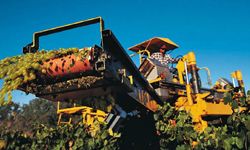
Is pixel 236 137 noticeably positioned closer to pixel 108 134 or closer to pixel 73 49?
pixel 73 49

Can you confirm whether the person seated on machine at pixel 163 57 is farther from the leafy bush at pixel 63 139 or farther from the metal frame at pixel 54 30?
the metal frame at pixel 54 30

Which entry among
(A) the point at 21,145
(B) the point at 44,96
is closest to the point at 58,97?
(B) the point at 44,96

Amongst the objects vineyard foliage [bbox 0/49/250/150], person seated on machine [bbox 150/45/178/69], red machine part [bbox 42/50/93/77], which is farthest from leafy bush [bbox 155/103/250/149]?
person seated on machine [bbox 150/45/178/69]

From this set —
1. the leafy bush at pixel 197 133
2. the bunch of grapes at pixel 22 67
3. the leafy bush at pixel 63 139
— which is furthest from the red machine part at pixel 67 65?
the leafy bush at pixel 63 139

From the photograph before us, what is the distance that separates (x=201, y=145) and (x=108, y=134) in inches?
90.8

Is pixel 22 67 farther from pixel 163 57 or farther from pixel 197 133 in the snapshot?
pixel 163 57

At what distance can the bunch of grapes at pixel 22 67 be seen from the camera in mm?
3406

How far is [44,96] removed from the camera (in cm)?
407

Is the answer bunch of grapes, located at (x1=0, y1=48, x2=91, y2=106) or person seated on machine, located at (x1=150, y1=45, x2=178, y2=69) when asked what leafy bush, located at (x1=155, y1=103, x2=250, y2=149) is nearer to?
bunch of grapes, located at (x1=0, y1=48, x2=91, y2=106)

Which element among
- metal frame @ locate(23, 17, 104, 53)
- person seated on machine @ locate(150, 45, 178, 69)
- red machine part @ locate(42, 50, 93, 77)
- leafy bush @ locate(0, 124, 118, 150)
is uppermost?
person seated on machine @ locate(150, 45, 178, 69)

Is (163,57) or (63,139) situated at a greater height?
(163,57)

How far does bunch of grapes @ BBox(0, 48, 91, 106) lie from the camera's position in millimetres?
3406

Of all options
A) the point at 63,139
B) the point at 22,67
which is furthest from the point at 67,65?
the point at 63,139

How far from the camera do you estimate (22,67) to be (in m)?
3.44
